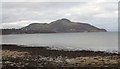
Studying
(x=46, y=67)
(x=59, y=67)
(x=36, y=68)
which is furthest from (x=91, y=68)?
(x=36, y=68)

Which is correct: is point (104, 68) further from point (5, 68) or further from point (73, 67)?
point (5, 68)

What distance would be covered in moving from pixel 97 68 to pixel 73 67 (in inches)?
94.0

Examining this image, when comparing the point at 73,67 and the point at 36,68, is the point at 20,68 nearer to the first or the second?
the point at 36,68

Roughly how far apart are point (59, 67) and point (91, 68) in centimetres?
321

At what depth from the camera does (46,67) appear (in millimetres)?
15812

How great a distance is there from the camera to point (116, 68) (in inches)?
605

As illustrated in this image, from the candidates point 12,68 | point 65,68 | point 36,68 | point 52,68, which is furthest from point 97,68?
point 12,68

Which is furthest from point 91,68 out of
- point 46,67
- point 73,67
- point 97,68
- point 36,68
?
point 36,68

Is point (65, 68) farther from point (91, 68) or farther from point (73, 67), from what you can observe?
point (91, 68)

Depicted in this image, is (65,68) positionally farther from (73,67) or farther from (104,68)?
(104,68)

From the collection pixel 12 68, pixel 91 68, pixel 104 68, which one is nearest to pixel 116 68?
pixel 104 68

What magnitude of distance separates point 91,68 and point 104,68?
1.28 m

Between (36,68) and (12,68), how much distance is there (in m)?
2.40

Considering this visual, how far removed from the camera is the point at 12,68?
1555 centimetres
